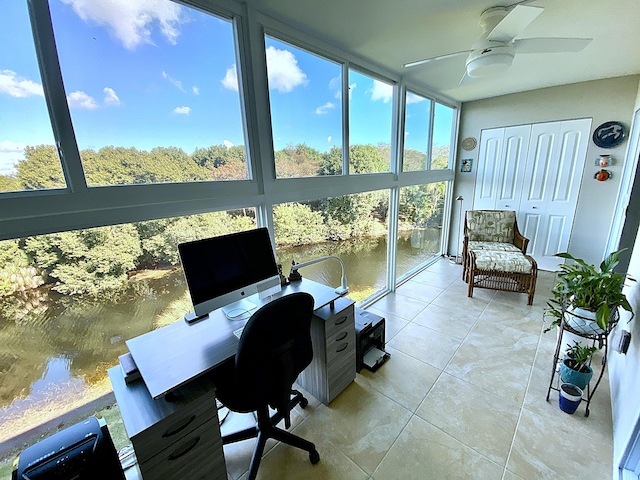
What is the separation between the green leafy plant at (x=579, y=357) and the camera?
1697mm

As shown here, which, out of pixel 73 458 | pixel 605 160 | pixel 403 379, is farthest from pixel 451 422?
pixel 605 160

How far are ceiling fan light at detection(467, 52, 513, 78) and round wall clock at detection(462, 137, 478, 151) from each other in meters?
2.62

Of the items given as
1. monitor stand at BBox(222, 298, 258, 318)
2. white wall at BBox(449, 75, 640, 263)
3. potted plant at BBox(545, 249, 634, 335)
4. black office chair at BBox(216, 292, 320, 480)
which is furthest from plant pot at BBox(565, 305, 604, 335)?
white wall at BBox(449, 75, 640, 263)

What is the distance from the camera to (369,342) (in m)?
2.22

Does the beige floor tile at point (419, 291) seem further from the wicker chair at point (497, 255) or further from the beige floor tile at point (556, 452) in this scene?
the beige floor tile at point (556, 452)

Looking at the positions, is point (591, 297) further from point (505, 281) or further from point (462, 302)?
point (505, 281)

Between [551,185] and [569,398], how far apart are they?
123 inches

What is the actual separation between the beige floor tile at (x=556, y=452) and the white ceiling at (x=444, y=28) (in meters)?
2.55

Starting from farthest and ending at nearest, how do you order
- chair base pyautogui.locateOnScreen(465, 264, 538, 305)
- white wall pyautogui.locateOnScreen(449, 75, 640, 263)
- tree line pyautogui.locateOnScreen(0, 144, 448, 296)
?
white wall pyautogui.locateOnScreen(449, 75, 640, 263), chair base pyautogui.locateOnScreen(465, 264, 538, 305), tree line pyautogui.locateOnScreen(0, 144, 448, 296)

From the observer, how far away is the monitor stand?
1.62 meters

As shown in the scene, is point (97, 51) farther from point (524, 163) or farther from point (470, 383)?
point (524, 163)

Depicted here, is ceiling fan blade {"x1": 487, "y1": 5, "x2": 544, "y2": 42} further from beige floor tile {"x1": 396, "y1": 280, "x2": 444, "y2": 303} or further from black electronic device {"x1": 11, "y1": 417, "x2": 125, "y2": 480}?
black electronic device {"x1": 11, "y1": 417, "x2": 125, "y2": 480}

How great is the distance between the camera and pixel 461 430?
1.62m

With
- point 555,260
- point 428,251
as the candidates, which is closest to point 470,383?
point 428,251
